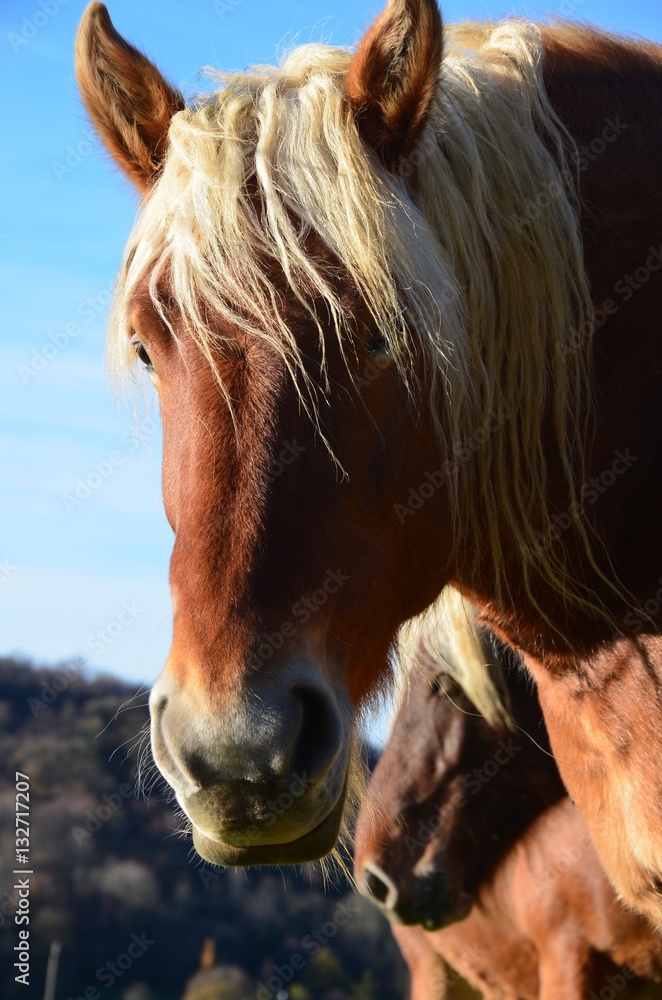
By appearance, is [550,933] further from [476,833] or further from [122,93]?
[122,93]

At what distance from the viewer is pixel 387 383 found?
2199 millimetres

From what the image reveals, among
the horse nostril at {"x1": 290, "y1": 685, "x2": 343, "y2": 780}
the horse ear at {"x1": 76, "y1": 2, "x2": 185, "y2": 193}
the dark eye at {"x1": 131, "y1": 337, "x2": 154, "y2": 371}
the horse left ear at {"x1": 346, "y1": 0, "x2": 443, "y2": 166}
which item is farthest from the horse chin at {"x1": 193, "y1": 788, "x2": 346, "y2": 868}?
the horse ear at {"x1": 76, "y1": 2, "x2": 185, "y2": 193}

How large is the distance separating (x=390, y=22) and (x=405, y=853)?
4.16 m

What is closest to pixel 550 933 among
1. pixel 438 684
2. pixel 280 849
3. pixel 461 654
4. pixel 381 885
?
pixel 381 885

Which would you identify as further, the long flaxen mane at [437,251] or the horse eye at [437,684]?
the horse eye at [437,684]

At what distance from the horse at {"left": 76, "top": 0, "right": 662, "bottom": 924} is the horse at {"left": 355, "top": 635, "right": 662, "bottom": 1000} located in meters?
1.99

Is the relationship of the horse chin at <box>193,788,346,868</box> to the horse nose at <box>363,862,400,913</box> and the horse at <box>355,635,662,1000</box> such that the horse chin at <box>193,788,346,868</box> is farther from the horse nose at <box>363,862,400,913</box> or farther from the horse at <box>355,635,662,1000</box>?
the horse nose at <box>363,862,400,913</box>

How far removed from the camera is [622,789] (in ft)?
8.75

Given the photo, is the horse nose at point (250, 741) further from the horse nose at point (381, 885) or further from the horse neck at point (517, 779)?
the horse nose at point (381, 885)

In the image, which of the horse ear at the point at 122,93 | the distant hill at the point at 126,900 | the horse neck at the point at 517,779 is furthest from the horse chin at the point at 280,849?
the distant hill at the point at 126,900

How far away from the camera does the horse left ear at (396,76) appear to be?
7.32 feet

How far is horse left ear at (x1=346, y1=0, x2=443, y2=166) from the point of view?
2.23m

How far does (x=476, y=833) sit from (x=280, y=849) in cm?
353

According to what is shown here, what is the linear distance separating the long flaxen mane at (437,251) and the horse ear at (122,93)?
0.40 ft
